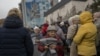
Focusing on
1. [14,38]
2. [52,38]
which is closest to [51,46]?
[52,38]

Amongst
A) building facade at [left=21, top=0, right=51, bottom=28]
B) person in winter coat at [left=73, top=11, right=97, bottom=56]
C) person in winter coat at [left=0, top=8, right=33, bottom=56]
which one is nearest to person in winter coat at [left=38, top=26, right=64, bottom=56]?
person in winter coat at [left=73, top=11, right=97, bottom=56]

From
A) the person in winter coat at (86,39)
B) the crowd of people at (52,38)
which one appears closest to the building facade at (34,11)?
the crowd of people at (52,38)

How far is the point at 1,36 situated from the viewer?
7.26m

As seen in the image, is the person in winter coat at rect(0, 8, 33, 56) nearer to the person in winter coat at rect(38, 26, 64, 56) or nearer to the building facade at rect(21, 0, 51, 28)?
the person in winter coat at rect(38, 26, 64, 56)

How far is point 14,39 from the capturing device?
7.23 m

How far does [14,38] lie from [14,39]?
22 millimetres

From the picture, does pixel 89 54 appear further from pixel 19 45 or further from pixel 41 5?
pixel 41 5

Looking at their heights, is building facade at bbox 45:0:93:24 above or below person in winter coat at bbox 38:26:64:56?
above

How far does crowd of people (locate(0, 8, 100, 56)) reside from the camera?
721 cm

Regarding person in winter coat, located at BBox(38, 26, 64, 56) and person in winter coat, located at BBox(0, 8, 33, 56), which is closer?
person in winter coat, located at BBox(0, 8, 33, 56)

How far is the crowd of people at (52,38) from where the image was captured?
Answer: 7.21m

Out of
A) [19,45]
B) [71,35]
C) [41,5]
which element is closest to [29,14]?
[41,5]

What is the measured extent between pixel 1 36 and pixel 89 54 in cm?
224

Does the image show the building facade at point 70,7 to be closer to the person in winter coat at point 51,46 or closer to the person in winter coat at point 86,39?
the person in winter coat at point 51,46
